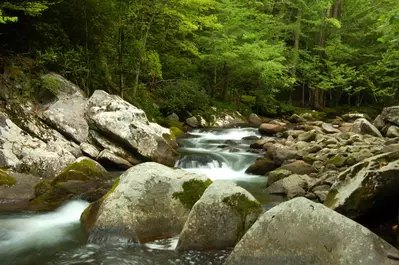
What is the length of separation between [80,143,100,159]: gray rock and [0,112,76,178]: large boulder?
69cm

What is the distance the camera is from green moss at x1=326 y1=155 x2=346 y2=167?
9.83 meters

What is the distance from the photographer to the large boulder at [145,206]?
18.6 feet

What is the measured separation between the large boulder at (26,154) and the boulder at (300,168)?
6.01 metres

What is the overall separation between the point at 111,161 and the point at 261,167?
4536 mm

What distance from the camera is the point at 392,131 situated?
548 inches

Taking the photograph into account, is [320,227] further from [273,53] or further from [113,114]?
[273,53]

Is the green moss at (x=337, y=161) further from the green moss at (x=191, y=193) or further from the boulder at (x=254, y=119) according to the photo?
the boulder at (x=254, y=119)

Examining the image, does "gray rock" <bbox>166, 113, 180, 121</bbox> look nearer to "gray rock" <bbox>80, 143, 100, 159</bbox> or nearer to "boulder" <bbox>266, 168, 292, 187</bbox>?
"gray rock" <bbox>80, 143, 100, 159</bbox>

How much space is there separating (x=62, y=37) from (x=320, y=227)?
1064cm

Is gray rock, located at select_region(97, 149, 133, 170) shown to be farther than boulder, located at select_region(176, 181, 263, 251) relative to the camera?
Yes

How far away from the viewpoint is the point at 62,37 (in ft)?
39.1

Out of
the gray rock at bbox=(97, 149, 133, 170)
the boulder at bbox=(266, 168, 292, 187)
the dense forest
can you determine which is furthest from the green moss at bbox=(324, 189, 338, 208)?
the gray rock at bbox=(97, 149, 133, 170)

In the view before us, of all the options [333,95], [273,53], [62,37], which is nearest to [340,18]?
[333,95]

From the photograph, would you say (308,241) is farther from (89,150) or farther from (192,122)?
(192,122)
